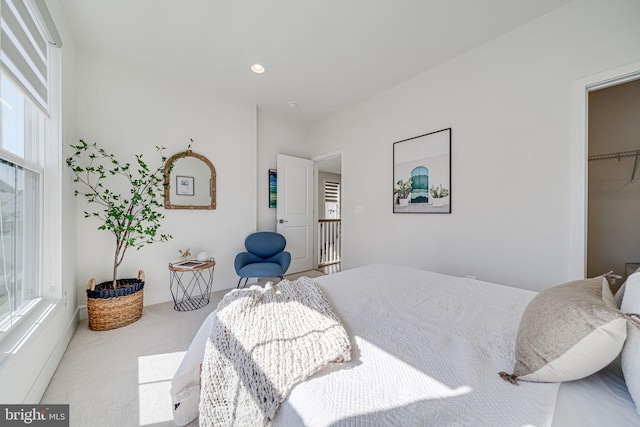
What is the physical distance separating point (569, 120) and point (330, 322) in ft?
7.98

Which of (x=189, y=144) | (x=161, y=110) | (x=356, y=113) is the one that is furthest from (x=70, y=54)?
(x=356, y=113)

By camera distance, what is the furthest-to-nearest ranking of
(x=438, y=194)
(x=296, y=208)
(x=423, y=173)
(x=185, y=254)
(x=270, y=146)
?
1. (x=296, y=208)
2. (x=270, y=146)
3. (x=185, y=254)
4. (x=423, y=173)
5. (x=438, y=194)

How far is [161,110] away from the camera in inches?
116

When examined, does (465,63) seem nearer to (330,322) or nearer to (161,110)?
(330,322)

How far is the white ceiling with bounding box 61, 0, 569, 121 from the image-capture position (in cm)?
193

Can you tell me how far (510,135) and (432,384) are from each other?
7.79 ft

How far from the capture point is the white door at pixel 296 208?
158 inches

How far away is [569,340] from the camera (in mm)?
684

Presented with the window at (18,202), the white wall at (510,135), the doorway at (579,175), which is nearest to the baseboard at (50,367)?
the window at (18,202)

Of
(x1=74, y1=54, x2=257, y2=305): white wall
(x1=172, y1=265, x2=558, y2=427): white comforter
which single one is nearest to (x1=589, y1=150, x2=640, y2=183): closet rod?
(x1=172, y1=265, x2=558, y2=427): white comforter

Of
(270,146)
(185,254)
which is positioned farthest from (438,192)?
(185,254)

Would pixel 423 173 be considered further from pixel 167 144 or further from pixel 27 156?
pixel 27 156

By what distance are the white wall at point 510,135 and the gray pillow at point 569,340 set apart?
60.7 inches

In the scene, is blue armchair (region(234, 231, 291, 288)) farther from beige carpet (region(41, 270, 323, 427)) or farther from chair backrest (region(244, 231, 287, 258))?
beige carpet (region(41, 270, 323, 427))
